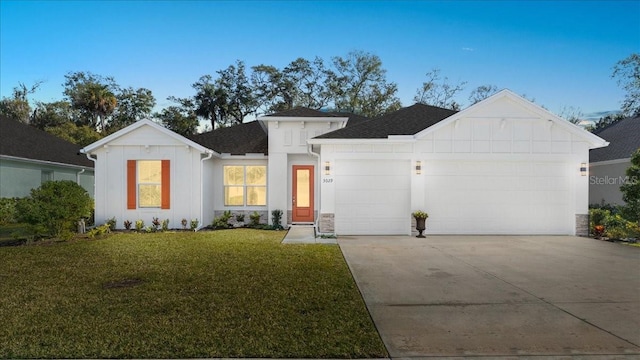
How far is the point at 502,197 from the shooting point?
1171 cm

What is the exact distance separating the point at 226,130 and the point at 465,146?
9516mm

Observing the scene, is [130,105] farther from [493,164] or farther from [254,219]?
[493,164]

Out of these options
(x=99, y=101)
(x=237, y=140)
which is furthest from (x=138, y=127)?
(x=99, y=101)

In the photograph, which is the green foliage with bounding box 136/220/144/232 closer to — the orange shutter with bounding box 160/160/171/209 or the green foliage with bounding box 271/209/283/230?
the orange shutter with bounding box 160/160/171/209

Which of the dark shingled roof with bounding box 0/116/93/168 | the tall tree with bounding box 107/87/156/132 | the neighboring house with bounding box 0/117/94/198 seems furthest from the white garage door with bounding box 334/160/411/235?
the tall tree with bounding box 107/87/156/132

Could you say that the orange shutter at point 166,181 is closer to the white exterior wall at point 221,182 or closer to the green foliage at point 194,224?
the green foliage at point 194,224

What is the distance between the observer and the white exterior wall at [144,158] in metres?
12.4

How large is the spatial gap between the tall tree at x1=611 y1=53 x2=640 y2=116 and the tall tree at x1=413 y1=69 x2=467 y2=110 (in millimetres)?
10204

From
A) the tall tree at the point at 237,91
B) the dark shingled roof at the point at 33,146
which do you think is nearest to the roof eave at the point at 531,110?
the dark shingled roof at the point at 33,146

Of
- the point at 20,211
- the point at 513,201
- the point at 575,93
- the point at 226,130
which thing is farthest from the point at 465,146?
the point at 575,93

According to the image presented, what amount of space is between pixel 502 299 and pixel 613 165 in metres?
12.6

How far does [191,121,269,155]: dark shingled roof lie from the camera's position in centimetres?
1380

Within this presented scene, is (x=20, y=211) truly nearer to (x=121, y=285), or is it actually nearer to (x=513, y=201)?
(x=121, y=285)

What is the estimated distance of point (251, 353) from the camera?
134 inches
